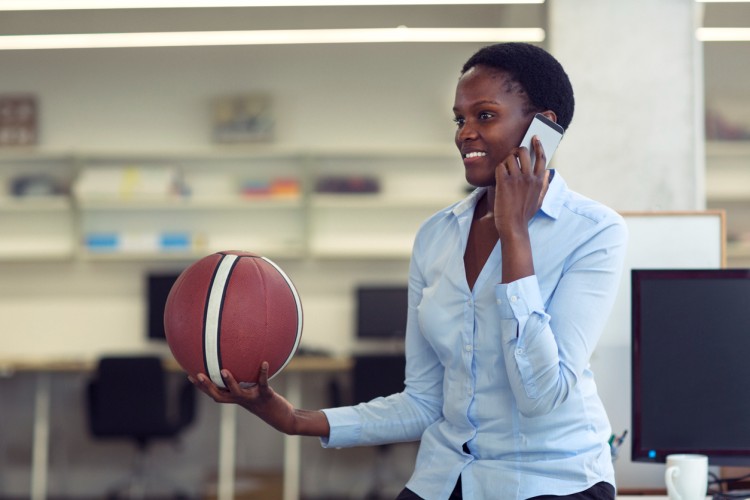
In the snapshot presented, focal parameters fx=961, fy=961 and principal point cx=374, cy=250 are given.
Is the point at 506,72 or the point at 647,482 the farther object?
the point at 647,482

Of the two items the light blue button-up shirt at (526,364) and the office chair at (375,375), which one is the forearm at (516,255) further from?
the office chair at (375,375)

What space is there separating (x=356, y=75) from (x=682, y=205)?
4.00 metres

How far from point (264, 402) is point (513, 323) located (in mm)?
420

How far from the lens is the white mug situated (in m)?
1.88

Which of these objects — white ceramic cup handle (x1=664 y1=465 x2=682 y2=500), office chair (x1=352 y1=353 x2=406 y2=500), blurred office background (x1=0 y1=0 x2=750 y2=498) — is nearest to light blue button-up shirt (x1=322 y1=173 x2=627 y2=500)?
white ceramic cup handle (x1=664 y1=465 x2=682 y2=500)

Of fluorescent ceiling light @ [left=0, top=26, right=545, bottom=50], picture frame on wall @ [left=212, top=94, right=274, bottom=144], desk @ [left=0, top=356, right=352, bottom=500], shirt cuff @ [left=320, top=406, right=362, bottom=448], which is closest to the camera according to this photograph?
shirt cuff @ [left=320, top=406, right=362, bottom=448]

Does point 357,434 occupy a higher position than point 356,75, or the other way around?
point 356,75

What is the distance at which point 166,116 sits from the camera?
6473mm

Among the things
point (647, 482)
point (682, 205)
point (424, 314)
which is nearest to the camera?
point (424, 314)

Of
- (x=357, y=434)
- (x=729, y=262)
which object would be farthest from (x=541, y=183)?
(x=729, y=262)

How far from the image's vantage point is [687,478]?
1879 millimetres

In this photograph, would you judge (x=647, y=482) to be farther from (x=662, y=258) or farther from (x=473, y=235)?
(x=473, y=235)

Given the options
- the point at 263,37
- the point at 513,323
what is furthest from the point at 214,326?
the point at 263,37

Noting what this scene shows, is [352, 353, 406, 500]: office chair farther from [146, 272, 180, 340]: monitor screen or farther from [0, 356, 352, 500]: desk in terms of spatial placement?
[146, 272, 180, 340]: monitor screen
